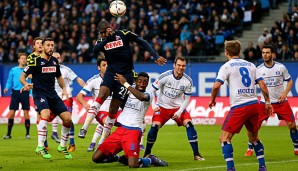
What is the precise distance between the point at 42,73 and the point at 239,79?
17.0 ft

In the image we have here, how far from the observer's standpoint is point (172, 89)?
54.2 feet

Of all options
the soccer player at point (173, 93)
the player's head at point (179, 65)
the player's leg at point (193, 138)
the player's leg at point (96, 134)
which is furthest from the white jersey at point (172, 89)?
the player's leg at point (96, 134)

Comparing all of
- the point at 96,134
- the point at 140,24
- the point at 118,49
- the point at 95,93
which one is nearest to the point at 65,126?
the point at 96,134

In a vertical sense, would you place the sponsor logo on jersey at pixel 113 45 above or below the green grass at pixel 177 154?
above

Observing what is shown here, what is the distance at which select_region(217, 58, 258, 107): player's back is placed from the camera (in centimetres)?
1263

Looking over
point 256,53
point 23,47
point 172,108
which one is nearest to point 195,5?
point 256,53

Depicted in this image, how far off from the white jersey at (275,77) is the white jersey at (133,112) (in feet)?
12.7

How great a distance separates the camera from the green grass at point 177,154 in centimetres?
1438

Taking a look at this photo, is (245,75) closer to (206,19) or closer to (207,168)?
(207,168)

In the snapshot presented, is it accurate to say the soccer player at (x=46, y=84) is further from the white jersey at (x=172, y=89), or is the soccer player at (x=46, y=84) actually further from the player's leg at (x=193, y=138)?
the player's leg at (x=193, y=138)

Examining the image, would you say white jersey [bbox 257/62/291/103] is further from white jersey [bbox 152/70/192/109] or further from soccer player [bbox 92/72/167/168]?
soccer player [bbox 92/72/167/168]

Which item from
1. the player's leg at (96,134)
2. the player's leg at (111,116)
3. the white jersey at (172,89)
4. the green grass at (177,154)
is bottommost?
the green grass at (177,154)

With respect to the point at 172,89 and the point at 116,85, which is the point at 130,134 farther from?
the point at 172,89

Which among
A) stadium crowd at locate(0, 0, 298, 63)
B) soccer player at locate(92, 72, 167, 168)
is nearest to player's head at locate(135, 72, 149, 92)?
soccer player at locate(92, 72, 167, 168)
